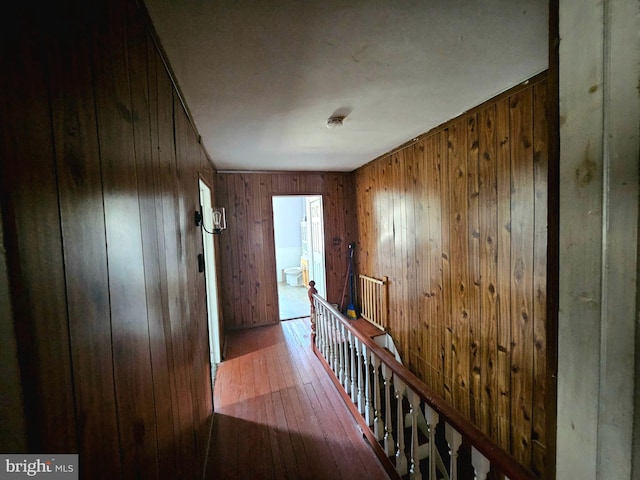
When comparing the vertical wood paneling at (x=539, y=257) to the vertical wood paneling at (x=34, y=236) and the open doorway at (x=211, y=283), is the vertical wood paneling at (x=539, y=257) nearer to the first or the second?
the vertical wood paneling at (x=34, y=236)

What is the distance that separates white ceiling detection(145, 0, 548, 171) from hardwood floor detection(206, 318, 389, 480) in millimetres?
2283

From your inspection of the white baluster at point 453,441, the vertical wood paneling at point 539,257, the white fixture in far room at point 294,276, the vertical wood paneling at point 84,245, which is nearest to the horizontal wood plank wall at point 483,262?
the vertical wood paneling at point 539,257

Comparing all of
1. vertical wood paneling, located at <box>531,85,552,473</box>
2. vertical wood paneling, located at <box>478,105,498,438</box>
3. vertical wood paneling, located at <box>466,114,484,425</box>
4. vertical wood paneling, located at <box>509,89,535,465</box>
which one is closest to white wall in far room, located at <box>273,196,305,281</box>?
vertical wood paneling, located at <box>466,114,484,425</box>

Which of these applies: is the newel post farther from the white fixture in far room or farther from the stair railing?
the white fixture in far room

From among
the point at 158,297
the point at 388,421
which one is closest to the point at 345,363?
the point at 388,421

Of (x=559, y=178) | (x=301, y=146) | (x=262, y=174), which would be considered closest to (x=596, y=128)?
(x=559, y=178)

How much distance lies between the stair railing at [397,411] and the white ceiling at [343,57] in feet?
5.21

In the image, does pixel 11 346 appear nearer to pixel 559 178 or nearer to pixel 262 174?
pixel 559 178

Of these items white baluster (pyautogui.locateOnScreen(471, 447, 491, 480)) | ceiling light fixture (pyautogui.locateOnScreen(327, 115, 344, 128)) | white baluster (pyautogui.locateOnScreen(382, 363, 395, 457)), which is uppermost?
ceiling light fixture (pyautogui.locateOnScreen(327, 115, 344, 128))

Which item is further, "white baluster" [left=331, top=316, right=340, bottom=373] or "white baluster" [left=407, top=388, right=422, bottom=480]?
"white baluster" [left=331, top=316, right=340, bottom=373]

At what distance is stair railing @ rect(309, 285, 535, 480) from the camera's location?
0.97 metres

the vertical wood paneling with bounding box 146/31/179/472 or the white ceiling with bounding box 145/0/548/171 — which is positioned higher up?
the white ceiling with bounding box 145/0/548/171

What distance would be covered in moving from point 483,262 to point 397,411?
4.11ft

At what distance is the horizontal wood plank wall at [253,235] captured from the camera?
3.66 metres
